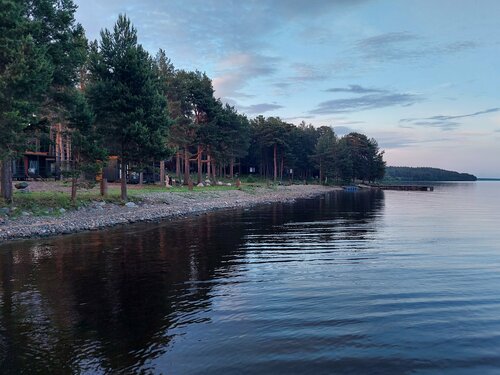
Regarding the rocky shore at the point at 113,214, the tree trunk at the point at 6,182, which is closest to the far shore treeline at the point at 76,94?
the tree trunk at the point at 6,182

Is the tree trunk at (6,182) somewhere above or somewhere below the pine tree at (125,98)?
below

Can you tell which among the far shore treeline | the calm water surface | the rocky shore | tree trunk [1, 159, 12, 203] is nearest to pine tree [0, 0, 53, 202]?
the far shore treeline

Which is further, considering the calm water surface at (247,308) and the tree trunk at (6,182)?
the tree trunk at (6,182)

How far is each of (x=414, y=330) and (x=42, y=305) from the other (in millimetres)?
9764

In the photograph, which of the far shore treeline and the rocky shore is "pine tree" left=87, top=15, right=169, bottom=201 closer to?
the far shore treeline

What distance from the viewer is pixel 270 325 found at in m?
9.30

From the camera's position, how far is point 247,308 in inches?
416

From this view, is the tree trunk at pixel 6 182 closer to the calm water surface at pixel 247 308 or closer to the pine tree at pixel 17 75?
the pine tree at pixel 17 75

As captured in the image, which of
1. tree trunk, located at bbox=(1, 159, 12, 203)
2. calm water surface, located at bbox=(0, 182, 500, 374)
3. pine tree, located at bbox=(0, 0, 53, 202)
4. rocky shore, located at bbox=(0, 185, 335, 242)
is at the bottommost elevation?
calm water surface, located at bbox=(0, 182, 500, 374)

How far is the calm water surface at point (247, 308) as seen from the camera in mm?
7523

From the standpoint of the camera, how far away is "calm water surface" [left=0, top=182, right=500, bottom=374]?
7.52m

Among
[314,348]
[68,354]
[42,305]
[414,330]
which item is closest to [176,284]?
[42,305]

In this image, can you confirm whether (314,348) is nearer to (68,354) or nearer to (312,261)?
(68,354)

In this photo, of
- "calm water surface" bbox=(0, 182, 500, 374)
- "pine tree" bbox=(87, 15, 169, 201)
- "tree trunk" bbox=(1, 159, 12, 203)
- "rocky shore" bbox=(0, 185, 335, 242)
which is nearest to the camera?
"calm water surface" bbox=(0, 182, 500, 374)
